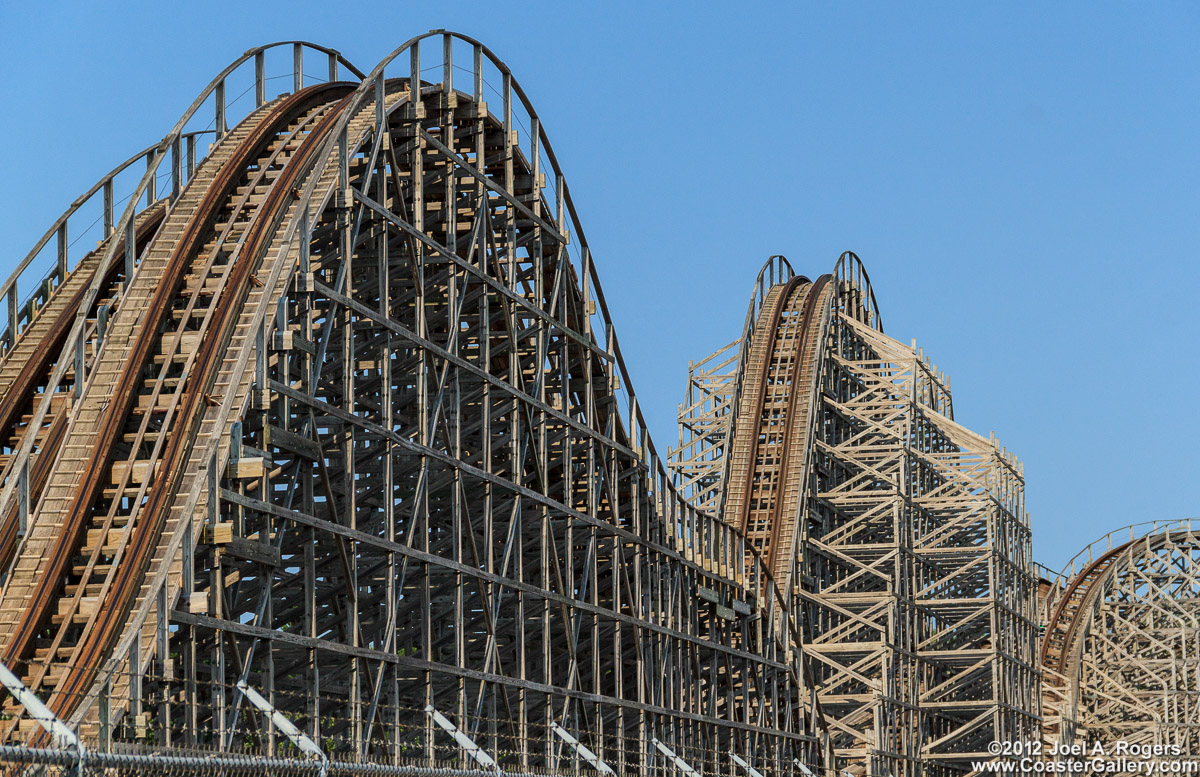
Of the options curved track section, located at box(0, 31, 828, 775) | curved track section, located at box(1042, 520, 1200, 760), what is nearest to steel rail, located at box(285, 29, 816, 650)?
curved track section, located at box(0, 31, 828, 775)

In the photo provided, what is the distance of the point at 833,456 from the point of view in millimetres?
35125

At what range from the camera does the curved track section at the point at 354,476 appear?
14547mm

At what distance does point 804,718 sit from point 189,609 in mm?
19076

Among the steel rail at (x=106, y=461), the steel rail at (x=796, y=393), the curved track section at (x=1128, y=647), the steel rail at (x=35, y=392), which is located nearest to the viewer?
the steel rail at (x=106, y=461)

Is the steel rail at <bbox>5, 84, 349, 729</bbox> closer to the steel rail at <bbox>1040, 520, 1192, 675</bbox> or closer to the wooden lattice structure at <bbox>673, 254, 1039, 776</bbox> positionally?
the wooden lattice structure at <bbox>673, 254, 1039, 776</bbox>

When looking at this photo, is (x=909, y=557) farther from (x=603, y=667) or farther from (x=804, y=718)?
(x=603, y=667)

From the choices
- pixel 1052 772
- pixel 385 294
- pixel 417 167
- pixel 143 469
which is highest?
pixel 417 167

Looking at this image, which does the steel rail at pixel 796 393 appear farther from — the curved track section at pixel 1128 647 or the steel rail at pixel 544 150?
the curved track section at pixel 1128 647

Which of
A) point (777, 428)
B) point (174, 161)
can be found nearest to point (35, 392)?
point (174, 161)

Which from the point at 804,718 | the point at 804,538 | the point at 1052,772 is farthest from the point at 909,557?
the point at 1052,772

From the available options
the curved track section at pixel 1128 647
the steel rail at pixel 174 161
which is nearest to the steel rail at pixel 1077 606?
the curved track section at pixel 1128 647

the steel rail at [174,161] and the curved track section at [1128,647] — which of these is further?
the curved track section at [1128,647]

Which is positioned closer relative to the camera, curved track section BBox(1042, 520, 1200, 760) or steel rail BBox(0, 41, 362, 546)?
steel rail BBox(0, 41, 362, 546)

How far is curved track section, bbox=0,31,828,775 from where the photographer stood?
14.5 meters
